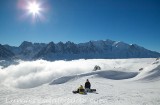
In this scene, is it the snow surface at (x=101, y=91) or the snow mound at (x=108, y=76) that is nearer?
the snow surface at (x=101, y=91)

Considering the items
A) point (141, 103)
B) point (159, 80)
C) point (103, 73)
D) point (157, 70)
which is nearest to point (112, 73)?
point (103, 73)

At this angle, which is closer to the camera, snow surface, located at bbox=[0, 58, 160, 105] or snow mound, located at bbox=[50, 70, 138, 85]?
snow surface, located at bbox=[0, 58, 160, 105]

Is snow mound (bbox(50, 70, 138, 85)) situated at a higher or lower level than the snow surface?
higher

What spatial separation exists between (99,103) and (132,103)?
318 centimetres

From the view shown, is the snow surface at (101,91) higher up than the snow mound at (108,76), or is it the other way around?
the snow mound at (108,76)

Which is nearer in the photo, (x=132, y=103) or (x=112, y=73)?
(x=132, y=103)

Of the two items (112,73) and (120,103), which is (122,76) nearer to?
(112,73)

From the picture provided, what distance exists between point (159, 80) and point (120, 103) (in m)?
28.3

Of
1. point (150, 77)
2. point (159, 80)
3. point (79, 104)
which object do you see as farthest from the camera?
point (150, 77)

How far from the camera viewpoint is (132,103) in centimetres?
2075

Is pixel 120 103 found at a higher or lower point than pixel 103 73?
lower

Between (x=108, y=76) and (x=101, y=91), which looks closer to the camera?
(x=101, y=91)

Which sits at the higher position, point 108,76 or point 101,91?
point 108,76

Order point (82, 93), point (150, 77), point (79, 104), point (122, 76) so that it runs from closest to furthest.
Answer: point (79, 104) < point (82, 93) < point (150, 77) < point (122, 76)
